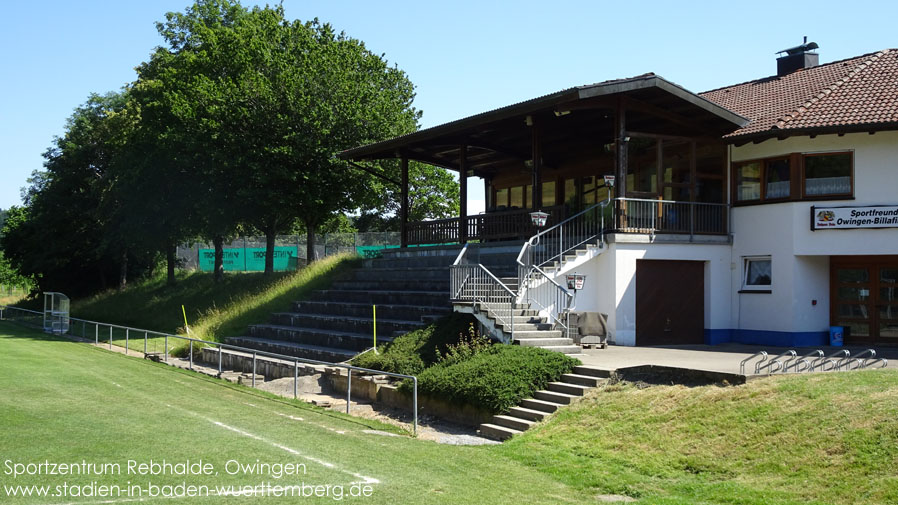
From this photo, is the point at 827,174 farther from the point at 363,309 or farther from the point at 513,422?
the point at 363,309

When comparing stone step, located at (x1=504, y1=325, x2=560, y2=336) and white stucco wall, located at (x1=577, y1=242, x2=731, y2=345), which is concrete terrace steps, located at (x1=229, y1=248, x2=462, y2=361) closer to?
white stucco wall, located at (x1=577, y1=242, x2=731, y2=345)

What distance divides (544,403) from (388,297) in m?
10.3

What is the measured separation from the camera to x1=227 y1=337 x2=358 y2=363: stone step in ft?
67.0

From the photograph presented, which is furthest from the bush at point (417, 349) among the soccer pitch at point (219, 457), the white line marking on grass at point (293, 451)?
the white line marking on grass at point (293, 451)

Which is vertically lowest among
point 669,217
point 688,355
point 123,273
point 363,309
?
point 688,355

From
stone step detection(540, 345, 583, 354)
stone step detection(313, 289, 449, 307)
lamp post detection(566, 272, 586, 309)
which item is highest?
lamp post detection(566, 272, 586, 309)

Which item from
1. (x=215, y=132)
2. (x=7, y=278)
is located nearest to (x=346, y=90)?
(x=215, y=132)

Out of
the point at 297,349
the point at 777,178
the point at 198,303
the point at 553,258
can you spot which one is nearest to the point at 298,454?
the point at 553,258

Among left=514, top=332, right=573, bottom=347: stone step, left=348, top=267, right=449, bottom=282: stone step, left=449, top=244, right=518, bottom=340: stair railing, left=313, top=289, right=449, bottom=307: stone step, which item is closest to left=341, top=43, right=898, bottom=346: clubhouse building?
left=449, top=244, right=518, bottom=340: stair railing

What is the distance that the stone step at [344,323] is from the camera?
20359 mm

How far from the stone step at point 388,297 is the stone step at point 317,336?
5.06 feet

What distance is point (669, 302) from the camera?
2072 centimetres

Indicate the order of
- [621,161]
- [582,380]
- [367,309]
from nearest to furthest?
1. [582,380]
2. [621,161]
3. [367,309]

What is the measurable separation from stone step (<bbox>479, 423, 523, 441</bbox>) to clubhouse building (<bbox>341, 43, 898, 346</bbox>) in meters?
5.30
